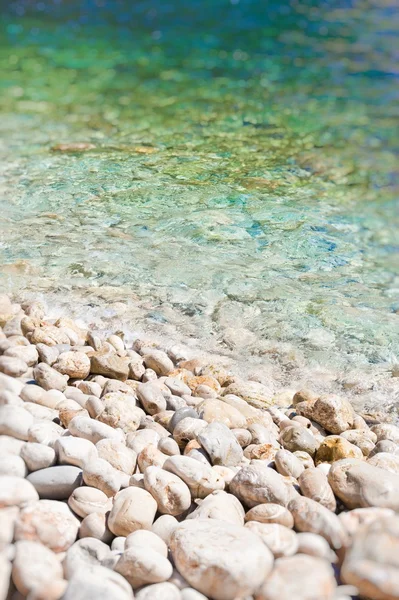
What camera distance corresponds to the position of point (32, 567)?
4.09 feet

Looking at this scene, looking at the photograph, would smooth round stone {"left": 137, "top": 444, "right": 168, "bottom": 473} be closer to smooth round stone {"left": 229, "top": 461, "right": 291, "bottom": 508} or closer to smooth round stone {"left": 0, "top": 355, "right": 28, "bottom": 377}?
smooth round stone {"left": 229, "top": 461, "right": 291, "bottom": 508}

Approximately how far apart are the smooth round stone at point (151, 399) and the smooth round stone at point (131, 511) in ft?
1.88

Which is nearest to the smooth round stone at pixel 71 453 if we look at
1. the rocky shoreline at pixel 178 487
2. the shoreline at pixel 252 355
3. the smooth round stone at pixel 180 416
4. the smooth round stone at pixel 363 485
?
the rocky shoreline at pixel 178 487

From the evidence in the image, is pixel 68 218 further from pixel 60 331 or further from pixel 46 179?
pixel 60 331

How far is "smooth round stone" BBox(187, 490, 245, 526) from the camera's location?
1.49m

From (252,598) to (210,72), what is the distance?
737 cm

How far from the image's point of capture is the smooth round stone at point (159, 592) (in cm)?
124

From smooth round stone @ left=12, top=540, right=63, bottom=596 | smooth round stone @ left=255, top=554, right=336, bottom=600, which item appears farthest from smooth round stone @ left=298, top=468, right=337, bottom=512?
smooth round stone @ left=12, top=540, right=63, bottom=596

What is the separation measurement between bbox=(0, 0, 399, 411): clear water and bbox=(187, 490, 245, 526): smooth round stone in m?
0.94

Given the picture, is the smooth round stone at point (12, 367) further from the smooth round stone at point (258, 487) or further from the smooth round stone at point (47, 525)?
the smooth round stone at point (258, 487)

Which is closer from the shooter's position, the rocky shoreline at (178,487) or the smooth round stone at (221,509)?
the rocky shoreline at (178,487)

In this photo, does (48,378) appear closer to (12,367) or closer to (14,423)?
(12,367)

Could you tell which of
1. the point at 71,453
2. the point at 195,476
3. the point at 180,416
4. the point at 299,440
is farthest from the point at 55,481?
the point at 299,440

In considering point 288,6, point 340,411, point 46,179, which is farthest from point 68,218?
point 288,6
